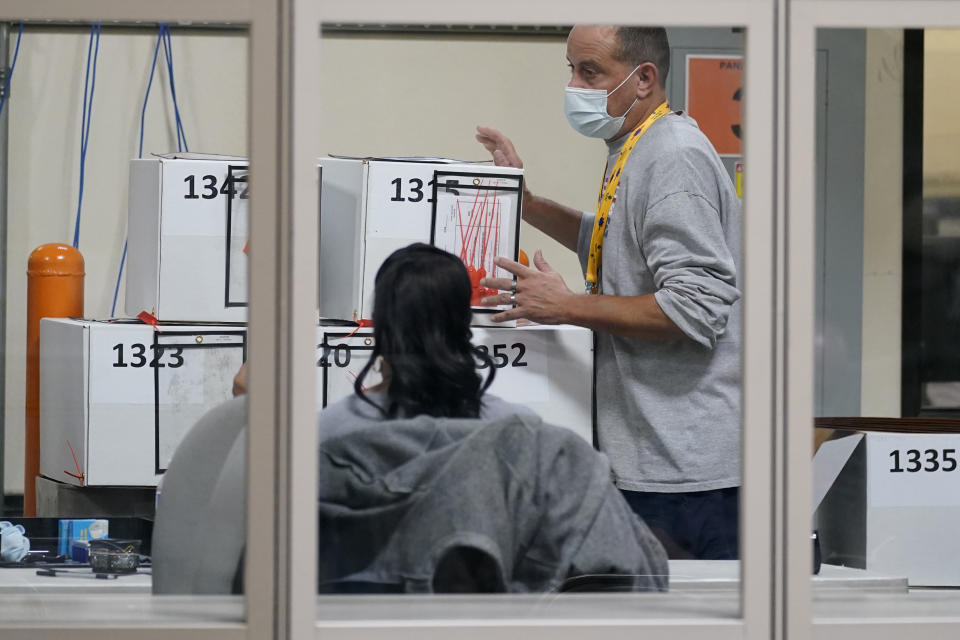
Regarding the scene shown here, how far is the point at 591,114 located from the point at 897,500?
2.96 feet

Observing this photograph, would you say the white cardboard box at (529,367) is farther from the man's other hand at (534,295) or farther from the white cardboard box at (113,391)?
the white cardboard box at (113,391)

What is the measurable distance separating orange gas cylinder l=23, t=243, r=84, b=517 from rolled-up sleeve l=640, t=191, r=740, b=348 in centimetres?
109

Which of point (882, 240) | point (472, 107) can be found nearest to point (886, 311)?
point (882, 240)

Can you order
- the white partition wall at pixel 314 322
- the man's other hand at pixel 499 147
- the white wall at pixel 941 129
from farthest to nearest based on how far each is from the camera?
the white wall at pixel 941 129, the man's other hand at pixel 499 147, the white partition wall at pixel 314 322

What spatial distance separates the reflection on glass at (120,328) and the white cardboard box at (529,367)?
0.14 meters

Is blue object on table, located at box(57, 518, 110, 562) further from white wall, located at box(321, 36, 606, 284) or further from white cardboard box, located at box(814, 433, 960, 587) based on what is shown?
white cardboard box, located at box(814, 433, 960, 587)

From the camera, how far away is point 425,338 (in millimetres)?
1580

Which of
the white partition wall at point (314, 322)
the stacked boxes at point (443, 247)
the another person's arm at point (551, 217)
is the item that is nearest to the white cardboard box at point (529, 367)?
the stacked boxes at point (443, 247)

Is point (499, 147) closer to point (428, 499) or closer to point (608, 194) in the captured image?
point (608, 194)

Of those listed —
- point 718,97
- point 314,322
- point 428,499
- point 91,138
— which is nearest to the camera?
point 314,322

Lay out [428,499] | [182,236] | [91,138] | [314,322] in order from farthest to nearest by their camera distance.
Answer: [91,138] → [182,236] → [428,499] → [314,322]

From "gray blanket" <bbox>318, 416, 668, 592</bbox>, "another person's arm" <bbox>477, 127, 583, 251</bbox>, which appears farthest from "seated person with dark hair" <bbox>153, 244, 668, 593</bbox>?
"another person's arm" <bbox>477, 127, 583, 251</bbox>

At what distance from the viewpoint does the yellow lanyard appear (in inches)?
73.4

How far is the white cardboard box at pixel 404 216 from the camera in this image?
173 cm
